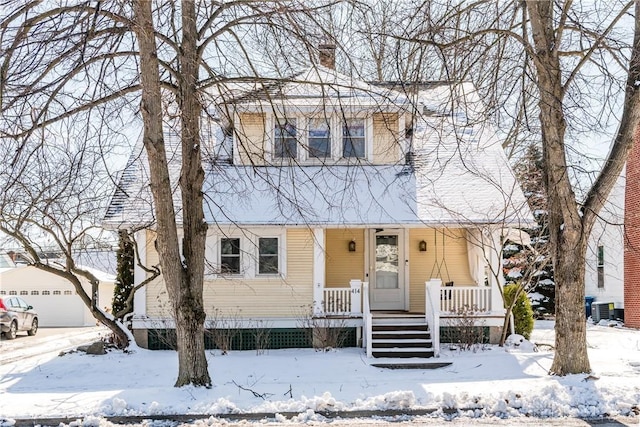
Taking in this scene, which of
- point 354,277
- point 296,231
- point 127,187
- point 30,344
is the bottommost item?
point 30,344

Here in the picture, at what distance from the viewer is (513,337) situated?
1455cm

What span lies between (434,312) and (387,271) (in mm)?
2929

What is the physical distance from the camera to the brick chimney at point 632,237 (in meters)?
21.4

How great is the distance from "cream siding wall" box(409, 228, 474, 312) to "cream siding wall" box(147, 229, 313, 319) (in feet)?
9.65

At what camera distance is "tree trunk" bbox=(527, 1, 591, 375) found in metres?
10.0

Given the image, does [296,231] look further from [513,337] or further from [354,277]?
[513,337]

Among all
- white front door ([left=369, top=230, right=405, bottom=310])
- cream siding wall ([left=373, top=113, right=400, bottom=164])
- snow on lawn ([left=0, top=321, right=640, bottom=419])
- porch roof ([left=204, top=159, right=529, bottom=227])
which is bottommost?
snow on lawn ([left=0, top=321, right=640, bottom=419])

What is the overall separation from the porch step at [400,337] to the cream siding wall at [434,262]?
1.62 m

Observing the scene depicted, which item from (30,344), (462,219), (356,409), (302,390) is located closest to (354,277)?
(462,219)

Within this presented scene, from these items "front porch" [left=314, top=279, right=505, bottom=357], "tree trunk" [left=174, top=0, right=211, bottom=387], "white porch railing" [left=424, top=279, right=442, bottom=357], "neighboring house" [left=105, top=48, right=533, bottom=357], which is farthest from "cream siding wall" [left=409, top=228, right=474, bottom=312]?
"tree trunk" [left=174, top=0, right=211, bottom=387]

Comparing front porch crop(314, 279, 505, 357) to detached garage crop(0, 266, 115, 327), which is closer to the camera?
front porch crop(314, 279, 505, 357)

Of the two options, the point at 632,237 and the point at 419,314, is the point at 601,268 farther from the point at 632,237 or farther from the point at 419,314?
the point at 419,314

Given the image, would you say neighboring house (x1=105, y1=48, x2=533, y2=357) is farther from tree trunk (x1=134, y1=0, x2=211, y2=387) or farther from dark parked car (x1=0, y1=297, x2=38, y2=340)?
dark parked car (x1=0, y1=297, x2=38, y2=340)

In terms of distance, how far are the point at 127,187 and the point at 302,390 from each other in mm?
8289
